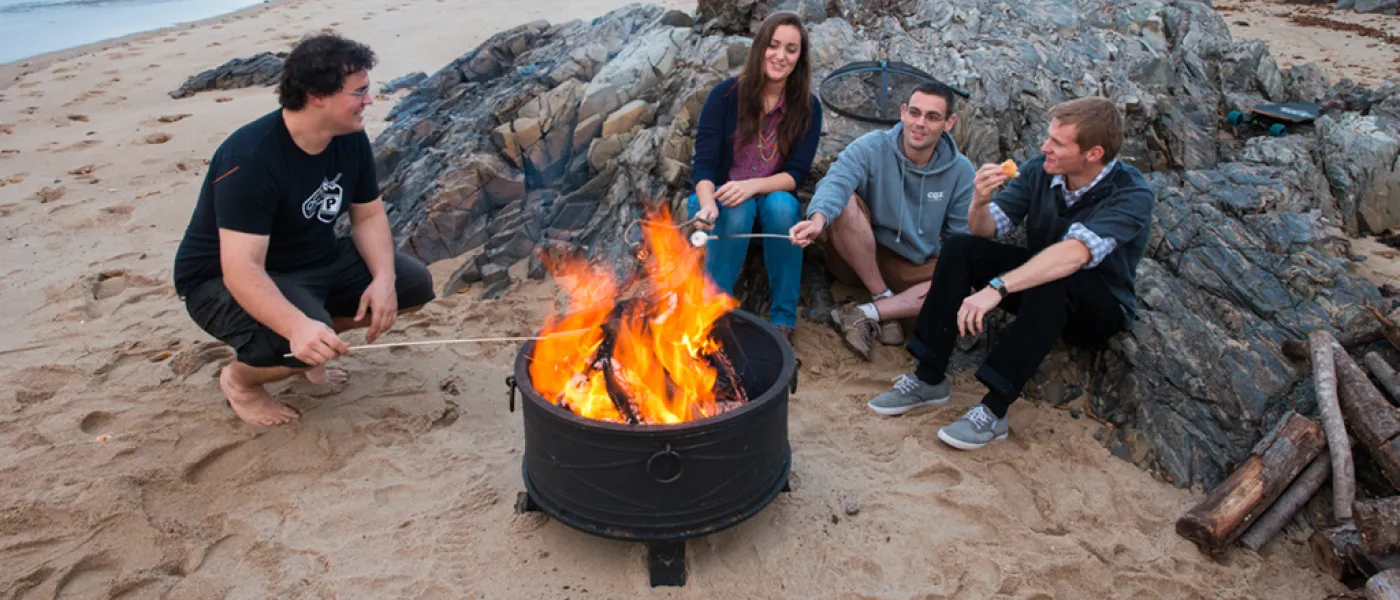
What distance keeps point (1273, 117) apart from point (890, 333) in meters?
4.07

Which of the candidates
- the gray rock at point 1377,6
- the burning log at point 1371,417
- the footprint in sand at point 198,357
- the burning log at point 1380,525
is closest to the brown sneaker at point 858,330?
the burning log at point 1371,417

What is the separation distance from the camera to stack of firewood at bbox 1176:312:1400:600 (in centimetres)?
292

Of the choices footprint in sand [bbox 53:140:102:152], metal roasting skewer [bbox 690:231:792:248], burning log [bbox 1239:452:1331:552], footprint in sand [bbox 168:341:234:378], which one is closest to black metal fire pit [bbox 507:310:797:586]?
metal roasting skewer [bbox 690:231:792:248]

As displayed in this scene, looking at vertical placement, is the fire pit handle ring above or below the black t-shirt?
below

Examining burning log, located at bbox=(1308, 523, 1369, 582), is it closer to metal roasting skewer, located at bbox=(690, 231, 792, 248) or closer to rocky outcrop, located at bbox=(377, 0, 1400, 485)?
rocky outcrop, located at bbox=(377, 0, 1400, 485)

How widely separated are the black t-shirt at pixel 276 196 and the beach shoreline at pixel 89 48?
10684mm

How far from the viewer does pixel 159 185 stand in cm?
728

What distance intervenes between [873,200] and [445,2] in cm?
1607

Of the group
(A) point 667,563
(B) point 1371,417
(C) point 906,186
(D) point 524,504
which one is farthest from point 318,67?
(B) point 1371,417

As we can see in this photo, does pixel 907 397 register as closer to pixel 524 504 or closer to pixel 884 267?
pixel 884 267

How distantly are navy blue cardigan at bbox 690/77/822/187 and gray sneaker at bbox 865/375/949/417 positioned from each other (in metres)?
1.23

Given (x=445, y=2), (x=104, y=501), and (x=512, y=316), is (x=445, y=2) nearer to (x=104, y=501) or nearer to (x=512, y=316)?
(x=512, y=316)

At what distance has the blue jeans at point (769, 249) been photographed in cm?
425

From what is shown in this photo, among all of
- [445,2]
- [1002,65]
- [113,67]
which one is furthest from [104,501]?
[445,2]
